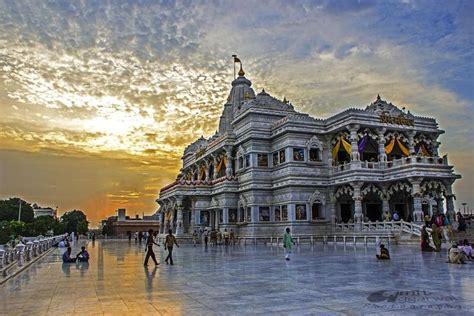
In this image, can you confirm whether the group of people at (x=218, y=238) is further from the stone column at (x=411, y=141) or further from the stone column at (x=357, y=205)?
the stone column at (x=411, y=141)

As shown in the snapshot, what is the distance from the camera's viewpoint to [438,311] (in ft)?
30.5

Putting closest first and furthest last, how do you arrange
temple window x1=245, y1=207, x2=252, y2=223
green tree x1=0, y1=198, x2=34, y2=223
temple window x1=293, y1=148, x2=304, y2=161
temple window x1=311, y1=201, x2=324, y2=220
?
temple window x1=311, y1=201, x2=324, y2=220 < temple window x1=293, y1=148, x2=304, y2=161 < temple window x1=245, y1=207, x2=252, y2=223 < green tree x1=0, y1=198, x2=34, y2=223

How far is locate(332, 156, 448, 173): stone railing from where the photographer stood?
39.7m

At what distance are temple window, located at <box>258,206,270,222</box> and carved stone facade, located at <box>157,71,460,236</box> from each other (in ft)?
0.35

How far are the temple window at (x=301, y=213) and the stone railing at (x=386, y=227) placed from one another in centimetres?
333

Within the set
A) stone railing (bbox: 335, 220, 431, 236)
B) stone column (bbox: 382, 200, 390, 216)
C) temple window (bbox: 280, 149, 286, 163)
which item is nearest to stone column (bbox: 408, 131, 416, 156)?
stone column (bbox: 382, 200, 390, 216)

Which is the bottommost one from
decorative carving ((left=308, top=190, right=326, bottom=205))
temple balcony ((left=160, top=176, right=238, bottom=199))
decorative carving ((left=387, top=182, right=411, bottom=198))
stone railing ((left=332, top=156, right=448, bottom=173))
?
decorative carving ((left=308, top=190, right=326, bottom=205))

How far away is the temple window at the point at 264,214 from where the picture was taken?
4747cm

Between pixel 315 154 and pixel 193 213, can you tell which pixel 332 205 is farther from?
pixel 193 213

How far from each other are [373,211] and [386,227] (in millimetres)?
9668

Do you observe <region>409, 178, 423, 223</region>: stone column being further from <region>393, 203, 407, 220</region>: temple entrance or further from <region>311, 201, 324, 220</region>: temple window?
<region>311, 201, 324, 220</region>: temple window

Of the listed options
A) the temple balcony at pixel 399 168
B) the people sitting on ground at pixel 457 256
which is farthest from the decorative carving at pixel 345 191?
the people sitting on ground at pixel 457 256

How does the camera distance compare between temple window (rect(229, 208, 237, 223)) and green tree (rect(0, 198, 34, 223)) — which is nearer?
temple window (rect(229, 208, 237, 223))

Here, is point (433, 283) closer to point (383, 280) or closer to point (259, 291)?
point (383, 280)
